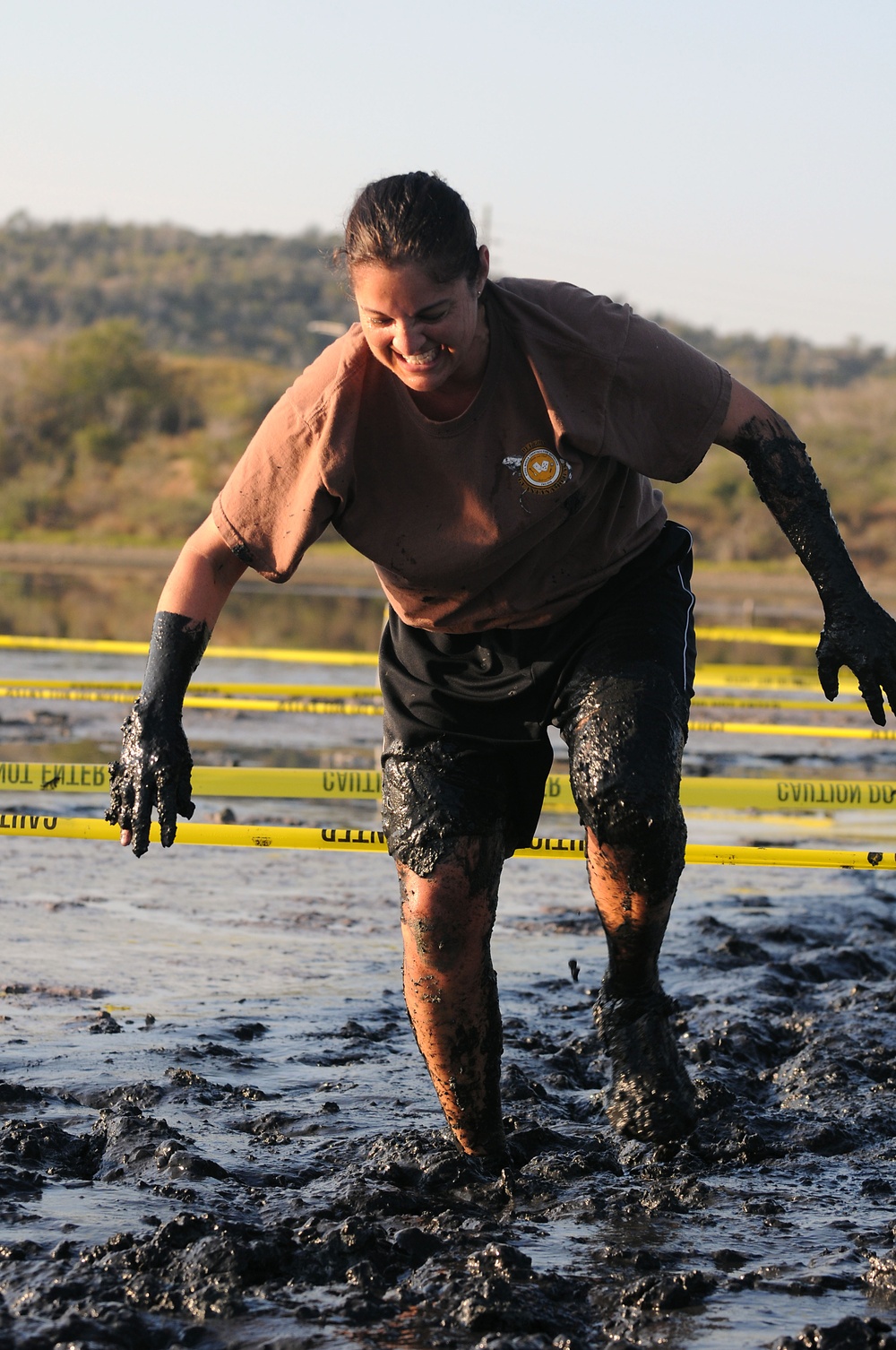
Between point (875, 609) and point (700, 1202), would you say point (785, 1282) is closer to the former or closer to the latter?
point (700, 1202)

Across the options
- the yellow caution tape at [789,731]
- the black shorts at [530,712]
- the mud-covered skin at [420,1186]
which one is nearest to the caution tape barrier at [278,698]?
the yellow caution tape at [789,731]

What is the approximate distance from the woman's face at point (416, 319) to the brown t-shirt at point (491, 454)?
0.11m

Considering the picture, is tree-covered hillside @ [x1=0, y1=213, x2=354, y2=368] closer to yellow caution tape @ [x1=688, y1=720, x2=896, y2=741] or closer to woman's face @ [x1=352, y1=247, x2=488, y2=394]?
yellow caution tape @ [x1=688, y1=720, x2=896, y2=741]

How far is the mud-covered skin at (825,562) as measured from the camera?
3523mm

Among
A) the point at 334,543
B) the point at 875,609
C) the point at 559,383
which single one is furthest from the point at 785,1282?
the point at 334,543

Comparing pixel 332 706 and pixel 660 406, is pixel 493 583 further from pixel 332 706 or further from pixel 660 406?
pixel 332 706

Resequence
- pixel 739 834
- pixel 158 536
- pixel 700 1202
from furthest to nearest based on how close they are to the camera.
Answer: pixel 158 536, pixel 739 834, pixel 700 1202

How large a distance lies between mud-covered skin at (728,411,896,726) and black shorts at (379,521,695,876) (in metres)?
0.29

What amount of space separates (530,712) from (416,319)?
89 cm

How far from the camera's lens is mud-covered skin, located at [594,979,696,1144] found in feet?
11.9

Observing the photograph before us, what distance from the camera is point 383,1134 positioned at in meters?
3.73

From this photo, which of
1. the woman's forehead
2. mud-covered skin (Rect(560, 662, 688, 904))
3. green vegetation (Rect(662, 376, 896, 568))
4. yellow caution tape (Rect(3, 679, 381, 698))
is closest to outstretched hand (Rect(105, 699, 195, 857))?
mud-covered skin (Rect(560, 662, 688, 904))

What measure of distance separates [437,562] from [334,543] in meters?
42.2

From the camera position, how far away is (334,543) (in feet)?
149
